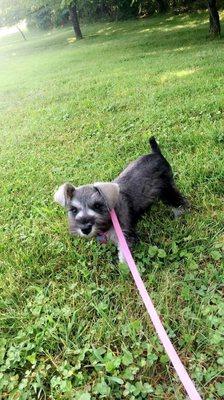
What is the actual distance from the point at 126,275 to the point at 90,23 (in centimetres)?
3821

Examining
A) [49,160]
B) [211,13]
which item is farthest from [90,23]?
[49,160]

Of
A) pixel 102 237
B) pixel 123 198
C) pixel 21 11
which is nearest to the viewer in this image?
pixel 102 237

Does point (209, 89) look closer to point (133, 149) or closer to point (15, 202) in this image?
point (133, 149)

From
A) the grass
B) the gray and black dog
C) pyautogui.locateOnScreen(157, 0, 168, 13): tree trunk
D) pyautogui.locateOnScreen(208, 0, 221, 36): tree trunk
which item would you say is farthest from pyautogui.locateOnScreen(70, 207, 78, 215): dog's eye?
pyautogui.locateOnScreen(157, 0, 168, 13): tree trunk

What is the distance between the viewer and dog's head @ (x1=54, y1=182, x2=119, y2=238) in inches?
137

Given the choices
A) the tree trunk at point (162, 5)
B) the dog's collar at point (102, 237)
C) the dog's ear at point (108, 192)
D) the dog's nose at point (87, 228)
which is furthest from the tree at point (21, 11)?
the dog's nose at point (87, 228)

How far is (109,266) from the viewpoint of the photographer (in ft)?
12.8

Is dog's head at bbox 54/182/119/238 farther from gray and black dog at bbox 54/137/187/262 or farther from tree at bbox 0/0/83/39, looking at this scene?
tree at bbox 0/0/83/39

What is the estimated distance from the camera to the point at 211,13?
16422 millimetres

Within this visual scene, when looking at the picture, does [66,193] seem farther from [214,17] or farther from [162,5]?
[162,5]

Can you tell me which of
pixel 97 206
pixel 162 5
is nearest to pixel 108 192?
pixel 97 206

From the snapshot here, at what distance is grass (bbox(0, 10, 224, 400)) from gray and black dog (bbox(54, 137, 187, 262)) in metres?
0.23

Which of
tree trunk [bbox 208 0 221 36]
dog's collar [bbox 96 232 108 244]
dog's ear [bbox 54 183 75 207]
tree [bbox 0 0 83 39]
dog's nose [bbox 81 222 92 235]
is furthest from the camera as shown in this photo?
tree [bbox 0 0 83 39]

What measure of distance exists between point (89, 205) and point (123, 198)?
2.18ft
